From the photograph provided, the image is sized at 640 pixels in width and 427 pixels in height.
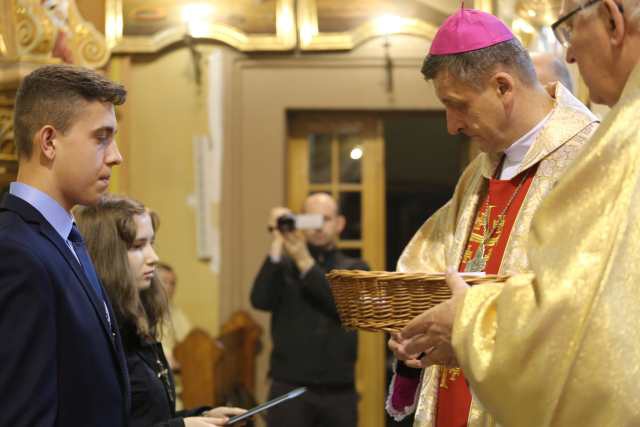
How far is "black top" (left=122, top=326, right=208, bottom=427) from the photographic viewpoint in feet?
8.46

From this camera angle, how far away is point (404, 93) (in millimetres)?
6711

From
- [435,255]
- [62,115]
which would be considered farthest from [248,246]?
[62,115]

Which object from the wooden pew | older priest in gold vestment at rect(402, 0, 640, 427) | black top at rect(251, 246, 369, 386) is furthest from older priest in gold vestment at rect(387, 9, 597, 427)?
the wooden pew

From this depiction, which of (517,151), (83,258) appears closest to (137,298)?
(83,258)

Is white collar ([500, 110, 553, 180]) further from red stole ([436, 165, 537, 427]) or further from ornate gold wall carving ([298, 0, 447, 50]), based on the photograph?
ornate gold wall carving ([298, 0, 447, 50])

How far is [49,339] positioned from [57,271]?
142 millimetres

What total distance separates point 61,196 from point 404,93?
4759 mm

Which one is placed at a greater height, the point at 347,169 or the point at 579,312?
the point at 347,169

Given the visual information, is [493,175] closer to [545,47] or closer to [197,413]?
[197,413]

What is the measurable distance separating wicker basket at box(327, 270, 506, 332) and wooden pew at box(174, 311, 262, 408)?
13.4 feet

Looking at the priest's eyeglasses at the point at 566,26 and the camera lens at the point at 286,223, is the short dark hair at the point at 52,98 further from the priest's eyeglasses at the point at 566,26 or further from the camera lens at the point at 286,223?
the camera lens at the point at 286,223

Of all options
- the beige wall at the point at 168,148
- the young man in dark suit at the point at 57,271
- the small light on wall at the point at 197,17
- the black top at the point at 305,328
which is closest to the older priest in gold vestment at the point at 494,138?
the young man in dark suit at the point at 57,271

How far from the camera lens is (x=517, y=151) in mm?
2697

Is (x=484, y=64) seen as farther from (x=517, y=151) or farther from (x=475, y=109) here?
(x=517, y=151)
